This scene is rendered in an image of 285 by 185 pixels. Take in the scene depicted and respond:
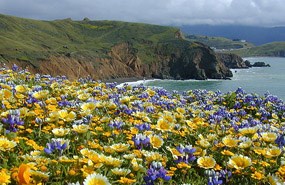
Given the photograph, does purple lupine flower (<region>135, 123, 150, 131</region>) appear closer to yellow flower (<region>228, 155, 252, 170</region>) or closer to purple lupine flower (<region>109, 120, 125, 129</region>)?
purple lupine flower (<region>109, 120, 125, 129</region>)

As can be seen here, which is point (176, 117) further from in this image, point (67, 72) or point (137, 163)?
point (67, 72)

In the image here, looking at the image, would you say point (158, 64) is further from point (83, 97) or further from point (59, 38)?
A: point (83, 97)

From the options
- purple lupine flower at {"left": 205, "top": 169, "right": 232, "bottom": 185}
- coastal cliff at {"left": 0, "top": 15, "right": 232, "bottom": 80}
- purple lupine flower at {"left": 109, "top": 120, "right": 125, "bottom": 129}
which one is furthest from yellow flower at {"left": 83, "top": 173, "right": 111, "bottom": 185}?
coastal cliff at {"left": 0, "top": 15, "right": 232, "bottom": 80}

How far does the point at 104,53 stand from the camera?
145m

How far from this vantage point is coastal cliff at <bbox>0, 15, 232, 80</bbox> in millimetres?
115312

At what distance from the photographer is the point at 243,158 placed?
4789mm

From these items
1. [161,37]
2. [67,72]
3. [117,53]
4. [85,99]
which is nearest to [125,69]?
[117,53]

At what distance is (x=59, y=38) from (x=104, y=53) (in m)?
31.9

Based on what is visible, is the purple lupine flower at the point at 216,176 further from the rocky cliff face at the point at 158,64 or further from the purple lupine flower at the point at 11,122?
the rocky cliff face at the point at 158,64

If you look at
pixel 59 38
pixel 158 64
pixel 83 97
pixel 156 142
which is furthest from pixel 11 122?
pixel 59 38

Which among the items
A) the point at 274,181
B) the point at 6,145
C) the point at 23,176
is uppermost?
the point at 23,176

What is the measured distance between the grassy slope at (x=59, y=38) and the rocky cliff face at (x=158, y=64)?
447 cm

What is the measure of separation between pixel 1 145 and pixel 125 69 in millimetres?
137033

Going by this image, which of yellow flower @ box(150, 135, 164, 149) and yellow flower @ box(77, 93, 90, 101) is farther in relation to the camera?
yellow flower @ box(77, 93, 90, 101)
